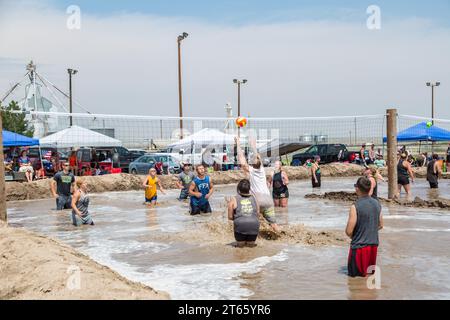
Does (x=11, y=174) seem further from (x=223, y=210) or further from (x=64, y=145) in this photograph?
(x=223, y=210)

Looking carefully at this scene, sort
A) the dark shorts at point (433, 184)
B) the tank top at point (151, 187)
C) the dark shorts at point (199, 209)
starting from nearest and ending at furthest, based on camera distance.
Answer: the dark shorts at point (199, 209) → the tank top at point (151, 187) → the dark shorts at point (433, 184)

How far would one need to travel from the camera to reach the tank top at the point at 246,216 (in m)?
8.96

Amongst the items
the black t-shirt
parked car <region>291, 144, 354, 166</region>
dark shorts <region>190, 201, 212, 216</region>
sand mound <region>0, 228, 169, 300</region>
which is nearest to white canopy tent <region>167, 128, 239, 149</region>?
parked car <region>291, 144, 354, 166</region>

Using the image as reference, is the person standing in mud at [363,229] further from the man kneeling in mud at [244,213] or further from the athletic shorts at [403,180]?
the athletic shorts at [403,180]

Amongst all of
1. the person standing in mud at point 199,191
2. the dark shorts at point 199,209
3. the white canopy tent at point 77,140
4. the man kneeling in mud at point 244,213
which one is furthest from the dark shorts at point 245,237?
the white canopy tent at point 77,140

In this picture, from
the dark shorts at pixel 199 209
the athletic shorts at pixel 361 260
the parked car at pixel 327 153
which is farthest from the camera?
the parked car at pixel 327 153

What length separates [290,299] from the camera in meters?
6.50

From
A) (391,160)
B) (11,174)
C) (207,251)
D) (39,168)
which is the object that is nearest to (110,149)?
(39,168)

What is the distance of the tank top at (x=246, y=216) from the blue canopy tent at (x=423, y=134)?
23538mm

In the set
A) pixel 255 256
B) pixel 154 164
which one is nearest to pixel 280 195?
pixel 255 256

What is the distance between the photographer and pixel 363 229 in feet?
22.9

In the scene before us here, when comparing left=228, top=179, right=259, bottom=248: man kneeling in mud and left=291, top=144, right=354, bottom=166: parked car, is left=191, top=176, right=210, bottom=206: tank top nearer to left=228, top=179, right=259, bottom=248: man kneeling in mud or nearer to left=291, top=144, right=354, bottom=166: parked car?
left=228, top=179, right=259, bottom=248: man kneeling in mud

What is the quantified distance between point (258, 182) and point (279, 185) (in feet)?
15.3

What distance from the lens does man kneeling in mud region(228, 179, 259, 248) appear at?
8961 mm
